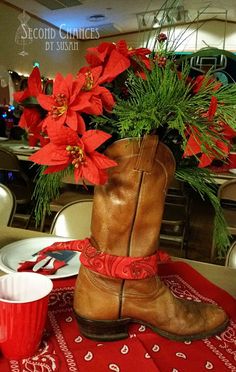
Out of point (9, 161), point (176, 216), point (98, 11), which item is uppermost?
point (98, 11)

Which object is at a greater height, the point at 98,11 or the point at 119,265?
the point at 98,11

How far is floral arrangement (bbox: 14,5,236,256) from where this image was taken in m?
0.48

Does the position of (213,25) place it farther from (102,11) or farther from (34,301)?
(34,301)

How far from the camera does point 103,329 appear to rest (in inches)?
22.2

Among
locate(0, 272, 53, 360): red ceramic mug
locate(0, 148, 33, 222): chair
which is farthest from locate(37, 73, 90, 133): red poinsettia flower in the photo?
locate(0, 148, 33, 222): chair

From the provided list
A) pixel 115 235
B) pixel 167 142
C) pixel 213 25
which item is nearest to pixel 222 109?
pixel 167 142

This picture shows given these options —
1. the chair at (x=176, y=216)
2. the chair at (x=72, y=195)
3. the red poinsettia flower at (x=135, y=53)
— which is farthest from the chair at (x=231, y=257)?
the chair at (x=72, y=195)

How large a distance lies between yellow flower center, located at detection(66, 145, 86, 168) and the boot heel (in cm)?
24

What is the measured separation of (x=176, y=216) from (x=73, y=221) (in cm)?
117

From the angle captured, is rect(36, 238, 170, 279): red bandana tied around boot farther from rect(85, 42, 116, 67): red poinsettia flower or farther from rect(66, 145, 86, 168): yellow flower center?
rect(85, 42, 116, 67): red poinsettia flower

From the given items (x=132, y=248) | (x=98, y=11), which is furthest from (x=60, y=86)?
(x=98, y=11)

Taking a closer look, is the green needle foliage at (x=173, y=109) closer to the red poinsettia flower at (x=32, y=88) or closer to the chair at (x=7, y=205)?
the red poinsettia flower at (x=32, y=88)

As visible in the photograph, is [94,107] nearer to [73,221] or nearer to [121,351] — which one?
[121,351]

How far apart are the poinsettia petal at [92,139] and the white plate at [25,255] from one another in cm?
38
